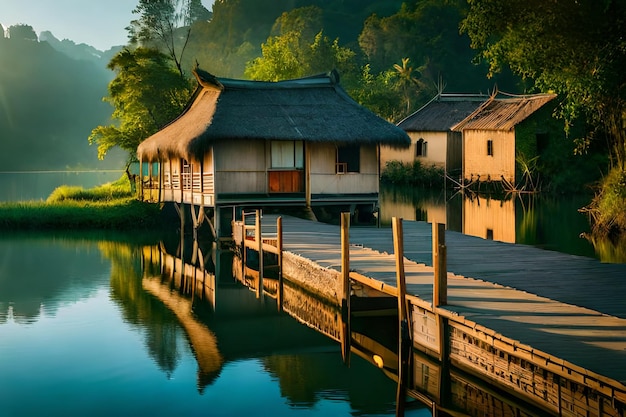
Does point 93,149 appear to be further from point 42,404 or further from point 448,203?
point 42,404

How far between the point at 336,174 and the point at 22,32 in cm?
15430

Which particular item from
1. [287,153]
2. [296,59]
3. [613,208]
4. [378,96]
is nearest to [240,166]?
[287,153]

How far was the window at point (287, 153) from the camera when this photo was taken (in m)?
27.5

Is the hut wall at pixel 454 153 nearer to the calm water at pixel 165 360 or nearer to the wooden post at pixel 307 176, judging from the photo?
the wooden post at pixel 307 176

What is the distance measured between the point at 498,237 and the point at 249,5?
107371 mm

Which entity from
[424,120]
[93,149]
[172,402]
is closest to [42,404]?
[172,402]

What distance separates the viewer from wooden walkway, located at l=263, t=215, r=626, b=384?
9.23m

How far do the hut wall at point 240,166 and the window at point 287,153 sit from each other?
1.17 feet

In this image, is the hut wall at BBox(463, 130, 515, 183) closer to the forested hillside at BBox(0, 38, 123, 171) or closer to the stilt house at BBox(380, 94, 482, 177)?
the stilt house at BBox(380, 94, 482, 177)

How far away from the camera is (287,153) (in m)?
27.5

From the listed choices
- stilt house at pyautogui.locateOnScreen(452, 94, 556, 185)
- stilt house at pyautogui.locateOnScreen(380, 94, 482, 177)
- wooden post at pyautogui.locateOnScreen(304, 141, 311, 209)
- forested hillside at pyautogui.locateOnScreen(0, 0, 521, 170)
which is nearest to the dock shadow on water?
wooden post at pyautogui.locateOnScreen(304, 141, 311, 209)

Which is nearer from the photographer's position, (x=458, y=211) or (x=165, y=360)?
(x=165, y=360)

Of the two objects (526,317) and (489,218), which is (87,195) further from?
(526,317)

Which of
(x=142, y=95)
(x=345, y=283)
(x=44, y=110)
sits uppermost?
(x=44, y=110)
